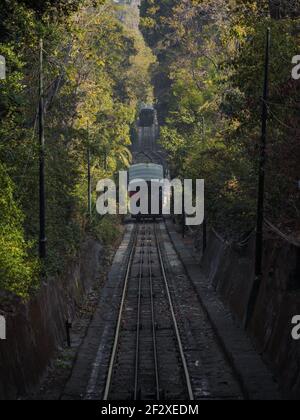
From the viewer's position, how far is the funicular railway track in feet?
57.7

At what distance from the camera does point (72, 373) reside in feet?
62.6

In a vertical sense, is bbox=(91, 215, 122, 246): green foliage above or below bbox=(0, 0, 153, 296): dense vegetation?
below

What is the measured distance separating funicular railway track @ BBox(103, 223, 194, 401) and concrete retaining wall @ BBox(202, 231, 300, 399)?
2.41m

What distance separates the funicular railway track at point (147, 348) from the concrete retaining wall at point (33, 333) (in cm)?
190

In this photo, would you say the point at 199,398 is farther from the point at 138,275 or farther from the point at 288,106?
the point at 138,275

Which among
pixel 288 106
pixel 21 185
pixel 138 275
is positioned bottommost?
pixel 138 275

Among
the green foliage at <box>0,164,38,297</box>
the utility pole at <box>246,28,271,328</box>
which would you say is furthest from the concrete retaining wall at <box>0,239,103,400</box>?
the utility pole at <box>246,28,271,328</box>

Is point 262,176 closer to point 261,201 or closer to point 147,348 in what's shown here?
point 261,201

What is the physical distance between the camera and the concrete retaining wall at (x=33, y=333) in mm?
14758

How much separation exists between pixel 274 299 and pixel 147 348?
474cm

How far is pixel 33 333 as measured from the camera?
17.8 m

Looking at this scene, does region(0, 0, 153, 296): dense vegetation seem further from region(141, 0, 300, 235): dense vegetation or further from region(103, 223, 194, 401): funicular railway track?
region(141, 0, 300, 235): dense vegetation
